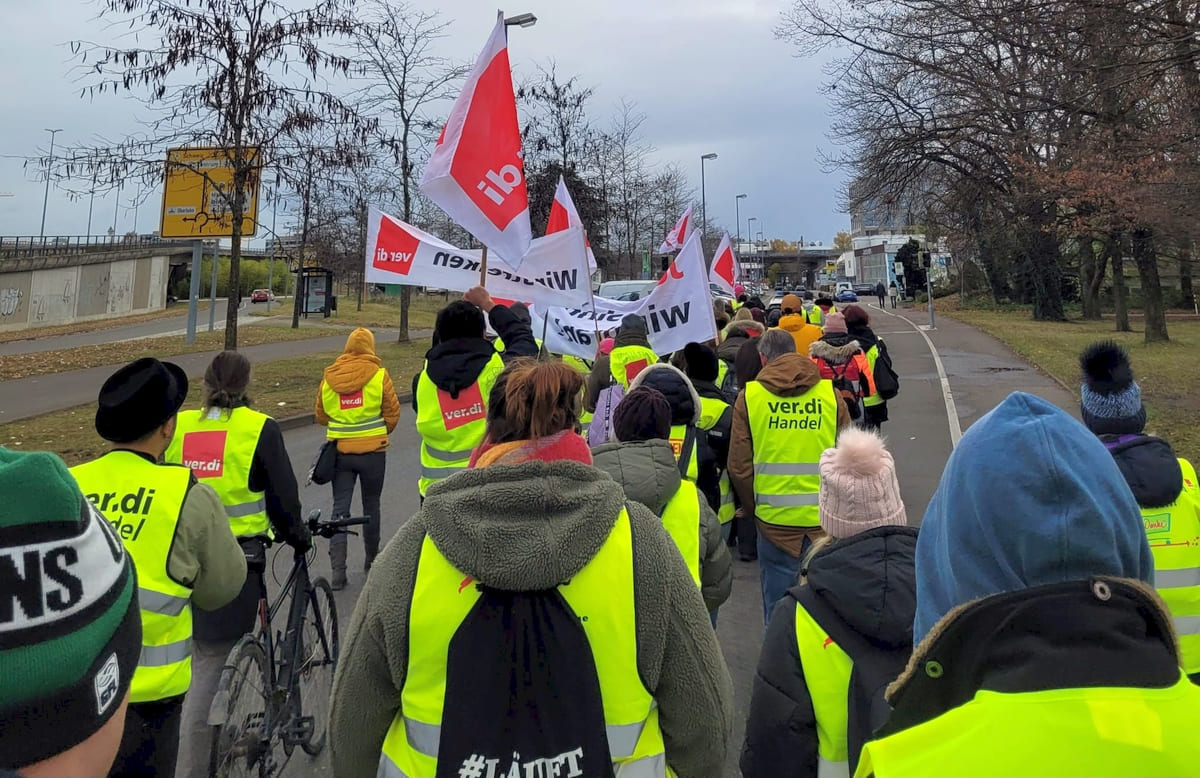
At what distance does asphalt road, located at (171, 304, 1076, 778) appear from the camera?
4.79 m

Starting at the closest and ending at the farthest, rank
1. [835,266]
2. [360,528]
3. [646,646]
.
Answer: [646,646] → [360,528] → [835,266]

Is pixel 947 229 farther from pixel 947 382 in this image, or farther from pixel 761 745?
pixel 761 745

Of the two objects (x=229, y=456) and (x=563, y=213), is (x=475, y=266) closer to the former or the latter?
(x=563, y=213)

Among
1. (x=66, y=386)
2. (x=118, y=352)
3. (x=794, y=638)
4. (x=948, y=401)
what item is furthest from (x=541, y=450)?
(x=118, y=352)

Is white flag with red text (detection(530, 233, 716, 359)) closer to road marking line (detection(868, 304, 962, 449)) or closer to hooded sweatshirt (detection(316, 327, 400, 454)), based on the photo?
hooded sweatshirt (detection(316, 327, 400, 454))

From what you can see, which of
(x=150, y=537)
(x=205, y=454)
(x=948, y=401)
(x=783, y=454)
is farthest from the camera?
(x=948, y=401)

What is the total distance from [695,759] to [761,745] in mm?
200

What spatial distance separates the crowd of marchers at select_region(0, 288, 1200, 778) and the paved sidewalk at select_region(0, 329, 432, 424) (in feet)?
40.7

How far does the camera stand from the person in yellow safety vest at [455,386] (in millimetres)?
4543

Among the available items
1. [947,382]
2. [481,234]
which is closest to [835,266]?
[947,382]

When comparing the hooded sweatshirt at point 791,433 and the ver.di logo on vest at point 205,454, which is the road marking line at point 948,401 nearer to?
the hooded sweatshirt at point 791,433

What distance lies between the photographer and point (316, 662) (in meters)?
3.93

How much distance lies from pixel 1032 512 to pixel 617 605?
86 cm

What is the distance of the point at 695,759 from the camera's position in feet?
6.07
